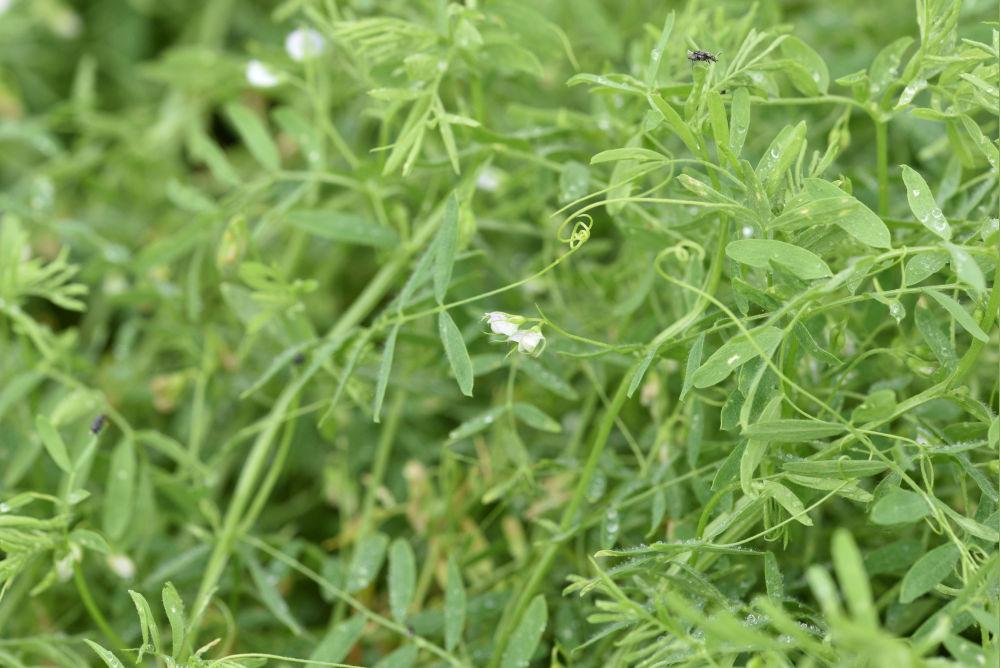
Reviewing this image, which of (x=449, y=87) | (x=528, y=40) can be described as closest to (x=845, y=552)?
(x=528, y=40)

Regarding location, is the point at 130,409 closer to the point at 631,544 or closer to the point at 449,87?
the point at 449,87

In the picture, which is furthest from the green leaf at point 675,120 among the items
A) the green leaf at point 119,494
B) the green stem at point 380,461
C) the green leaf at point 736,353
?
the green leaf at point 119,494

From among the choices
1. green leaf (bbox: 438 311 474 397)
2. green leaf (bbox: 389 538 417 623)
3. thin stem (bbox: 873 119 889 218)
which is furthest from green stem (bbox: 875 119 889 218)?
green leaf (bbox: 389 538 417 623)

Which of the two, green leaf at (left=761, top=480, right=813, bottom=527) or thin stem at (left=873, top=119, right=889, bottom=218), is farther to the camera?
thin stem at (left=873, top=119, right=889, bottom=218)

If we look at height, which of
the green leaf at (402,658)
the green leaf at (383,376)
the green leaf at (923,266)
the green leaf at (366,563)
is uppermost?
the green leaf at (923,266)

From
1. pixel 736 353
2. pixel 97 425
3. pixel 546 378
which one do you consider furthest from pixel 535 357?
pixel 97 425

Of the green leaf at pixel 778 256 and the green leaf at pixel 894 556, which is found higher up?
the green leaf at pixel 778 256

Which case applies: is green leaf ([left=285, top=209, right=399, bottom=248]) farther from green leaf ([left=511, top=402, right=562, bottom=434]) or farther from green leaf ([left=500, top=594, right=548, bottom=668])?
green leaf ([left=500, top=594, right=548, bottom=668])

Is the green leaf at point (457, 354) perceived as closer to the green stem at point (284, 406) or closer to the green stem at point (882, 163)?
the green stem at point (284, 406)
